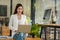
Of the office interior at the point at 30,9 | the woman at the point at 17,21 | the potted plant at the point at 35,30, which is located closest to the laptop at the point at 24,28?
the woman at the point at 17,21

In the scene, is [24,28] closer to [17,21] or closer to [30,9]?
[17,21]

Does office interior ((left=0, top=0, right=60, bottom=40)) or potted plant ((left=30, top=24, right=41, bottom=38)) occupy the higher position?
office interior ((left=0, top=0, right=60, bottom=40))

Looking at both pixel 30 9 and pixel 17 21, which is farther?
pixel 30 9

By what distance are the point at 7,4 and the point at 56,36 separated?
5.86 metres

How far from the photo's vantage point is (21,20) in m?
4.55

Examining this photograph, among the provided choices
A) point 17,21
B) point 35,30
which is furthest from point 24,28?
point 35,30

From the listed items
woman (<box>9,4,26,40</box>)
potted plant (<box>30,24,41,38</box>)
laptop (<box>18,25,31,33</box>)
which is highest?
woman (<box>9,4,26,40</box>)

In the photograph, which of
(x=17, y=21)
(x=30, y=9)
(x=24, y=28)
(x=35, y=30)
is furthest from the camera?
(x=30, y=9)

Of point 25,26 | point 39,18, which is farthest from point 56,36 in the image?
point 39,18

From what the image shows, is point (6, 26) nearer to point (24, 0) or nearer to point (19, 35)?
point (24, 0)

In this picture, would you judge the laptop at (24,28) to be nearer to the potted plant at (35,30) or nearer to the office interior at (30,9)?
the potted plant at (35,30)

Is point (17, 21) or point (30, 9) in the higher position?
point (30, 9)

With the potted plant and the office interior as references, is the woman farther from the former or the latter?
the office interior

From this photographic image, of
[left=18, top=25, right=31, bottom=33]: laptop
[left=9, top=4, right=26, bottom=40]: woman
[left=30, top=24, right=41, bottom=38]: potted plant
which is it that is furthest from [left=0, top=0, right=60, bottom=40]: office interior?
[left=18, top=25, right=31, bottom=33]: laptop
